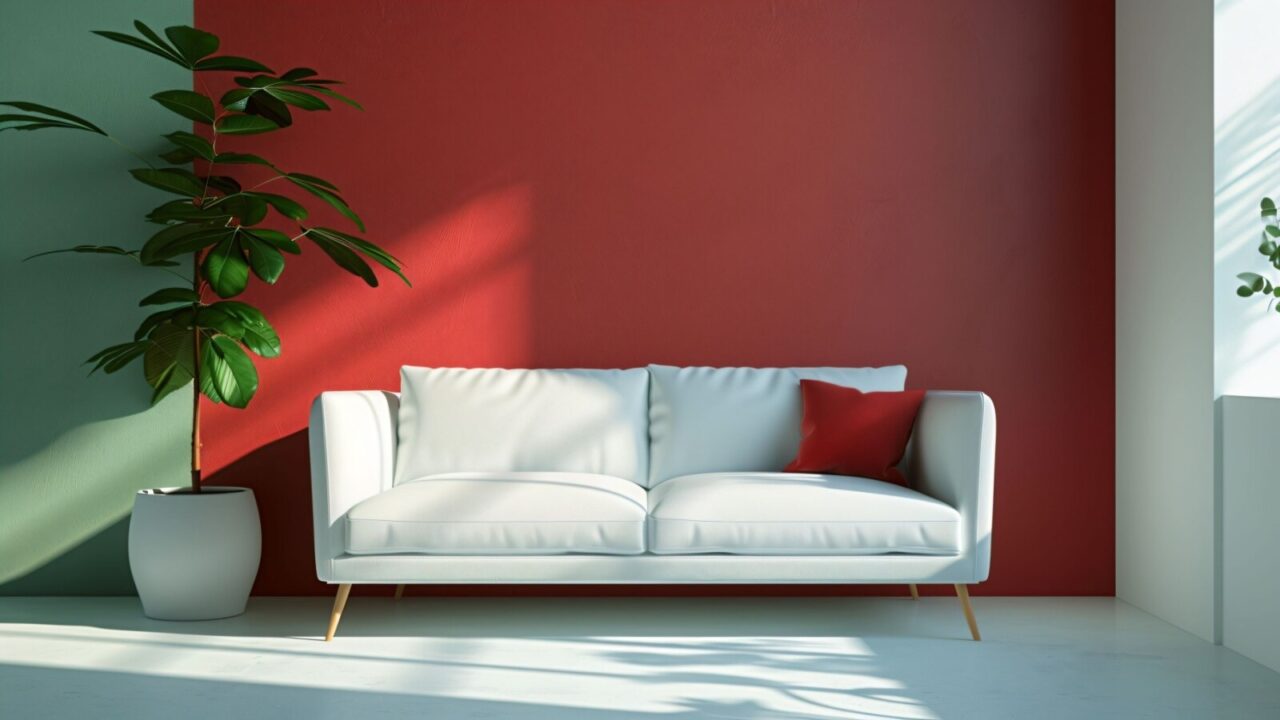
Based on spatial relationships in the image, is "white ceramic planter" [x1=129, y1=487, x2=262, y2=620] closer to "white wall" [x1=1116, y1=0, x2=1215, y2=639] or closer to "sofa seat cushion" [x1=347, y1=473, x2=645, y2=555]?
"sofa seat cushion" [x1=347, y1=473, x2=645, y2=555]

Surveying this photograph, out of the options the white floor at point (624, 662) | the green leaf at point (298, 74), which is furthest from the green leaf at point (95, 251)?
the white floor at point (624, 662)

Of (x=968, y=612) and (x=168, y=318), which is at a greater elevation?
(x=168, y=318)

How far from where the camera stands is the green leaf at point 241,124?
11.6ft

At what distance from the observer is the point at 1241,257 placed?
3.23 meters

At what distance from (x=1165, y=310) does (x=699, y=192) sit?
161cm

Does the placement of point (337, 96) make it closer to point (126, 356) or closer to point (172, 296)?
point (172, 296)

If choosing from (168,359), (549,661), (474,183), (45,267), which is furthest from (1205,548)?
(45,267)

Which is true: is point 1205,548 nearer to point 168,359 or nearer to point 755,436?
point 755,436

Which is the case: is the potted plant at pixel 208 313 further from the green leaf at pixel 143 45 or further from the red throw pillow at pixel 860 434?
the red throw pillow at pixel 860 434

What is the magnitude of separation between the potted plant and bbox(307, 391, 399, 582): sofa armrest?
44cm

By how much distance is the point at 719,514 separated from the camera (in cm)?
308

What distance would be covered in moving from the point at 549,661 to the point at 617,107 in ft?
6.64

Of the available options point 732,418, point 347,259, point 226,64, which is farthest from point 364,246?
point 732,418

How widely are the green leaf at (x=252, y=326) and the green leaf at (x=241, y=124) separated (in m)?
0.56
